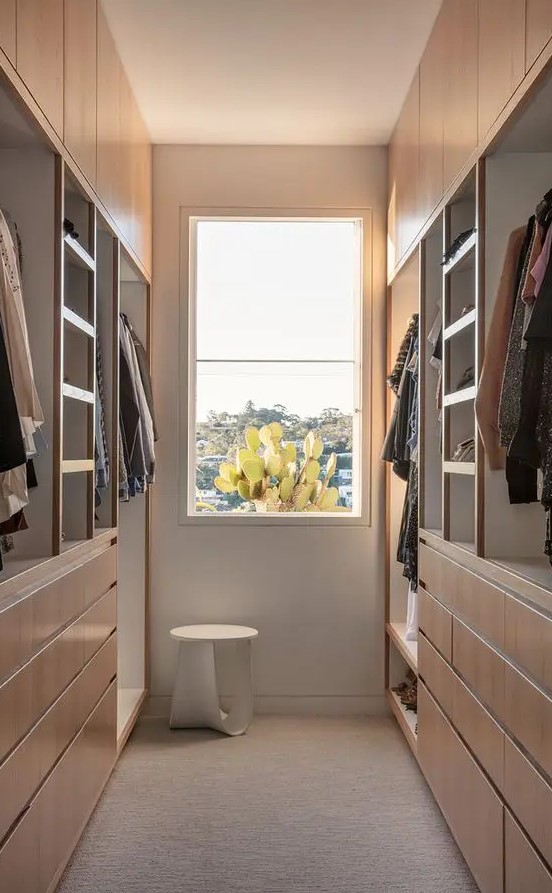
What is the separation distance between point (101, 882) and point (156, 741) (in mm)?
1428

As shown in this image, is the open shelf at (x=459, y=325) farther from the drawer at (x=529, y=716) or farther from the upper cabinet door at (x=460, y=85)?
the drawer at (x=529, y=716)

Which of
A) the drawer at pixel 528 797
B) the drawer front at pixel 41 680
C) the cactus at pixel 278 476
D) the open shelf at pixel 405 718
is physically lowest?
the open shelf at pixel 405 718

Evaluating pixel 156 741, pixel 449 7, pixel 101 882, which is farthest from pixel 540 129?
pixel 156 741

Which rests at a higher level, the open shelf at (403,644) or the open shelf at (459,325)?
the open shelf at (459,325)

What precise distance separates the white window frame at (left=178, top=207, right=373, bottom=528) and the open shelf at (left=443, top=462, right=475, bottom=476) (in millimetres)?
1594

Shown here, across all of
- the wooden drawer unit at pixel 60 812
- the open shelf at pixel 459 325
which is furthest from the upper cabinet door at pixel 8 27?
the wooden drawer unit at pixel 60 812

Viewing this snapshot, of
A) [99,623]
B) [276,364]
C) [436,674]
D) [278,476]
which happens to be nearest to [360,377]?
[276,364]

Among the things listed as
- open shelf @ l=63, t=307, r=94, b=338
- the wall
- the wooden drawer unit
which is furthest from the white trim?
open shelf @ l=63, t=307, r=94, b=338

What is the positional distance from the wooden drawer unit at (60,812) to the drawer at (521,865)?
1109mm

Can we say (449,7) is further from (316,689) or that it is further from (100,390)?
(316,689)

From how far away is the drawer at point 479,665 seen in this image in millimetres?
2342

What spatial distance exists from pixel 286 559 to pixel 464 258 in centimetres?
213

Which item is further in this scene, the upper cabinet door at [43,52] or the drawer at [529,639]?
the upper cabinet door at [43,52]

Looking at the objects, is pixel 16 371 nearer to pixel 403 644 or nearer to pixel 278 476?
pixel 403 644
